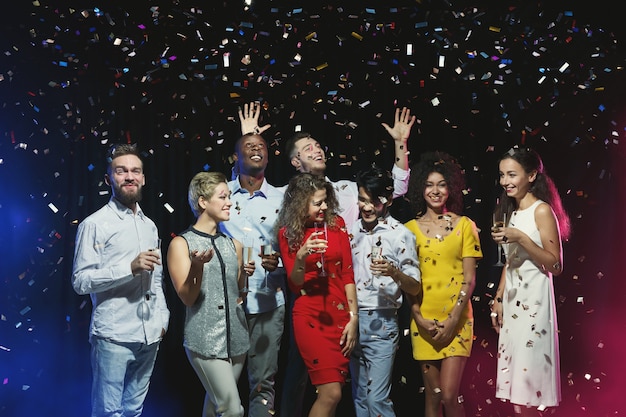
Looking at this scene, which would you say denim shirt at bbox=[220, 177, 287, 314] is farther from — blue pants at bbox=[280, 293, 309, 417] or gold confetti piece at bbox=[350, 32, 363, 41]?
gold confetti piece at bbox=[350, 32, 363, 41]

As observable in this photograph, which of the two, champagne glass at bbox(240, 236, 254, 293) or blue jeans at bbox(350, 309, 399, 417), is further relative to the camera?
blue jeans at bbox(350, 309, 399, 417)

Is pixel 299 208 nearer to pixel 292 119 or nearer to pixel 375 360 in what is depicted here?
pixel 375 360

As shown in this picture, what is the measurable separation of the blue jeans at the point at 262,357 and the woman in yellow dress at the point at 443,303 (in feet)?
2.84

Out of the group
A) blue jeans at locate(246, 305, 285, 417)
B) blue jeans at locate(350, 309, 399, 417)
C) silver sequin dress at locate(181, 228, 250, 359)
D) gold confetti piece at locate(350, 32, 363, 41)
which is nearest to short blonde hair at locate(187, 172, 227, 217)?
silver sequin dress at locate(181, 228, 250, 359)

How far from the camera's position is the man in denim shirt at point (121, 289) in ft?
14.1

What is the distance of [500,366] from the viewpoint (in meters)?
4.61

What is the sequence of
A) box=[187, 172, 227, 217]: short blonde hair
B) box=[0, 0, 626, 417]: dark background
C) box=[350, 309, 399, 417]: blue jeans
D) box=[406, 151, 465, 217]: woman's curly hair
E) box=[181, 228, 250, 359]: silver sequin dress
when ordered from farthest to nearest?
box=[0, 0, 626, 417]: dark background, box=[406, 151, 465, 217]: woman's curly hair, box=[350, 309, 399, 417]: blue jeans, box=[187, 172, 227, 217]: short blonde hair, box=[181, 228, 250, 359]: silver sequin dress

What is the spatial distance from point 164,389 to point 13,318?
1158 mm

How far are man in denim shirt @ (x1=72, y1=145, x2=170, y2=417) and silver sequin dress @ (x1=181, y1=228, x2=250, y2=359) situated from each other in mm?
287

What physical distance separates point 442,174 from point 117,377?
233 centimetres

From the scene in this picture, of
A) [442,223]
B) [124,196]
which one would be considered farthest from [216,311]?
[442,223]

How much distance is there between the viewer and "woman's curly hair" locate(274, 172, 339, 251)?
4.44m

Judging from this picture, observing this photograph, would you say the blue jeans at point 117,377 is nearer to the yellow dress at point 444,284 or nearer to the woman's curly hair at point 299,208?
the woman's curly hair at point 299,208

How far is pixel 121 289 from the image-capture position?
441 centimetres
